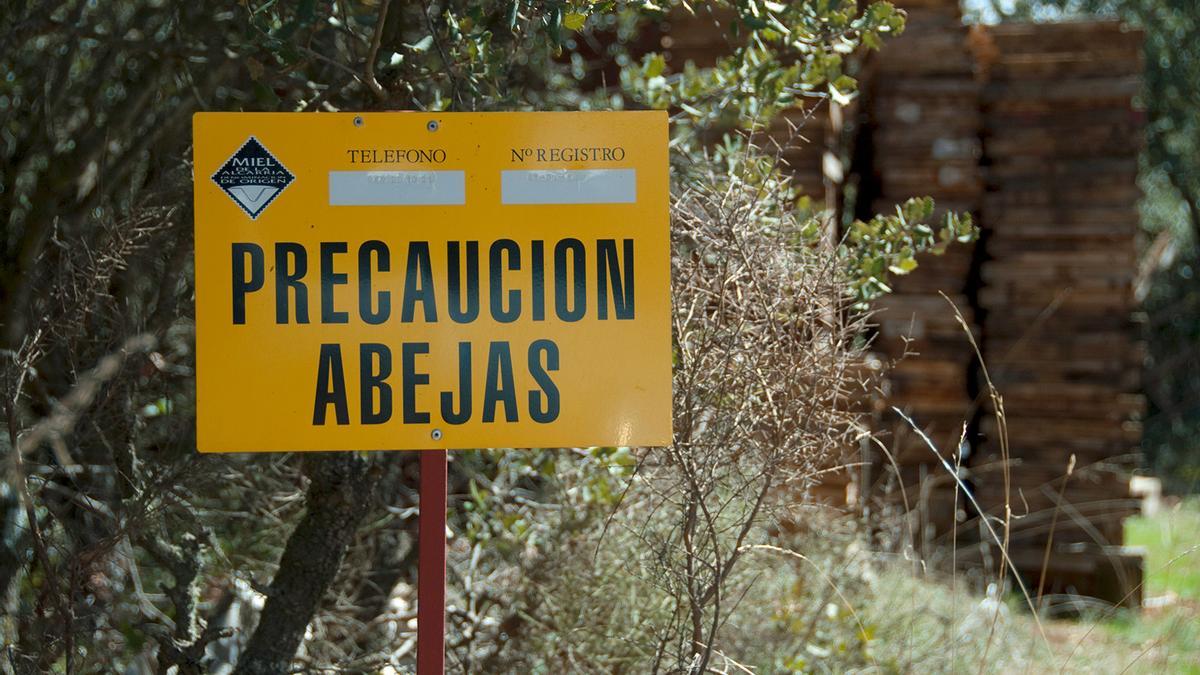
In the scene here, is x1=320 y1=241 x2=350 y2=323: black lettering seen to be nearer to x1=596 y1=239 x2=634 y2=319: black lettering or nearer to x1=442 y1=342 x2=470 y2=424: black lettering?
x1=442 y1=342 x2=470 y2=424: black lettering

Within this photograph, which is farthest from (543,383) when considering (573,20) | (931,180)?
(931,180)

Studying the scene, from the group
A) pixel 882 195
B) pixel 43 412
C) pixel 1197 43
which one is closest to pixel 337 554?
pixel 43 412

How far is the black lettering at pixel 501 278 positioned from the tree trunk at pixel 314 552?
0.95 meters

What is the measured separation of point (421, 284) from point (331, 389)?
28 centimetres

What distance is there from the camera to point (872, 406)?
5.36m

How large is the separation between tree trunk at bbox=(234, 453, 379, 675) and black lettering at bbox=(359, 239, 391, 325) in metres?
0.88

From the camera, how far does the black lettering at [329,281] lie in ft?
7.85

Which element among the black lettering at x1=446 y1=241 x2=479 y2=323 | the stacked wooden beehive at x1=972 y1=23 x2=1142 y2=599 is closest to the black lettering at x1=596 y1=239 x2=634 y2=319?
the black lettering at x1=446 y1=241 x2=479 y2=323

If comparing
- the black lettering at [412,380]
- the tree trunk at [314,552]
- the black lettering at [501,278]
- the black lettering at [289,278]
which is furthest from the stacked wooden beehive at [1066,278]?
the black lettering at [289,278]

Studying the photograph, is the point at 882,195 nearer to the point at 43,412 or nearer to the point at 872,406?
the point at 872,406

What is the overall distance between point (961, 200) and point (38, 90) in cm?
435

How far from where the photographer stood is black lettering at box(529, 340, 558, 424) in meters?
2.40

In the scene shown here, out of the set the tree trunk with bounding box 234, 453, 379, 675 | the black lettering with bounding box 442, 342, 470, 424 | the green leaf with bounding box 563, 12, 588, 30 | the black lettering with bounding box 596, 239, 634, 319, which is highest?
the green leaf with bounding box 563, 12, 588, 30

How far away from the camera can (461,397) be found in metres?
2.40
